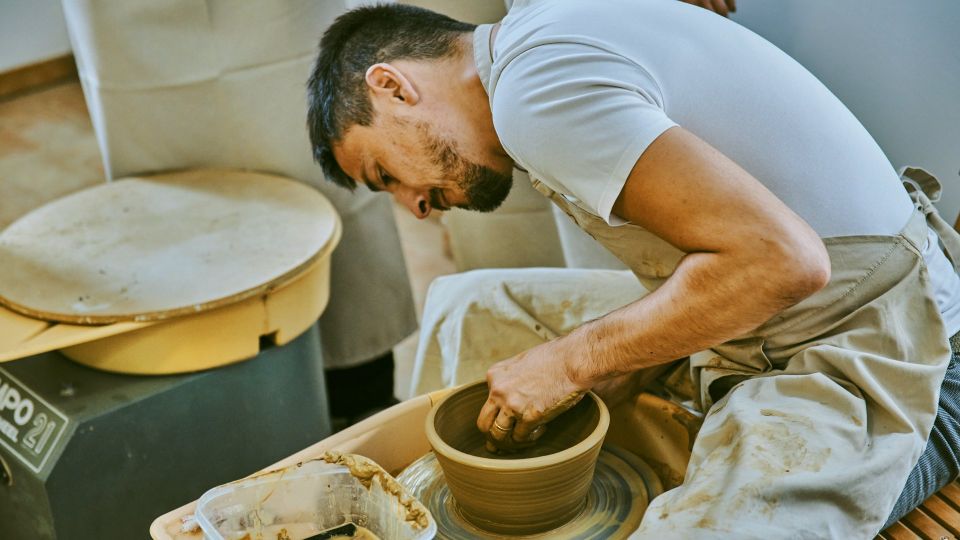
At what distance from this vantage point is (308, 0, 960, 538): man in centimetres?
114

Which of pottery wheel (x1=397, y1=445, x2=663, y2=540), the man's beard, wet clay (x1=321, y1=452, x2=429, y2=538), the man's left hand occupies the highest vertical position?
the man's beard

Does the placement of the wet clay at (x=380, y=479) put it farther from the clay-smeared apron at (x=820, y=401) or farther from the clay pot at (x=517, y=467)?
the clay-smeared apron at (x=820, y=401)

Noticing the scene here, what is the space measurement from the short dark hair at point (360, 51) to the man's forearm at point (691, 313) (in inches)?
19.6

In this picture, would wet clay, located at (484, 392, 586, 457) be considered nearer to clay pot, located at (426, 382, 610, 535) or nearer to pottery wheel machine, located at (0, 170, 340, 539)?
clay pot, located at (426, 382, 610, 535)

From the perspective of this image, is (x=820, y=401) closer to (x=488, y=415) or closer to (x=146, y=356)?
(x=488, y=415)

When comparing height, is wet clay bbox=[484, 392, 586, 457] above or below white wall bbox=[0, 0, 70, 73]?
above

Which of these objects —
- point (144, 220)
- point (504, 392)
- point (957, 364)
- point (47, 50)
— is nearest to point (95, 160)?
point (47, 50)

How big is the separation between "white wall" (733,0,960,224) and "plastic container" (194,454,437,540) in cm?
116

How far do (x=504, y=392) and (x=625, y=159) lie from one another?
1.29 ft

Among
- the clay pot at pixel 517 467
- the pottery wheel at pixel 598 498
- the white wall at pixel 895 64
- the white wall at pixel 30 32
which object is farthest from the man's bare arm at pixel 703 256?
the white wall at pixel 30 32

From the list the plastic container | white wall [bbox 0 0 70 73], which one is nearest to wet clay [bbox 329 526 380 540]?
the plastic container

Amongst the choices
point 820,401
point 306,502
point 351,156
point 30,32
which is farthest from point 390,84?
point 30,32

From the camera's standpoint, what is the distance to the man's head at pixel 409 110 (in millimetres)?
1442

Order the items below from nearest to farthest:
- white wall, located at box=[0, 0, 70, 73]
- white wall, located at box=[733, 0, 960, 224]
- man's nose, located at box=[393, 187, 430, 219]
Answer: man's nose, located at box=[393, 187, 430, 219], white wall, located at box=[733, 0, 960, 224], white wall, located at box=[0, 0, 70, 73]
